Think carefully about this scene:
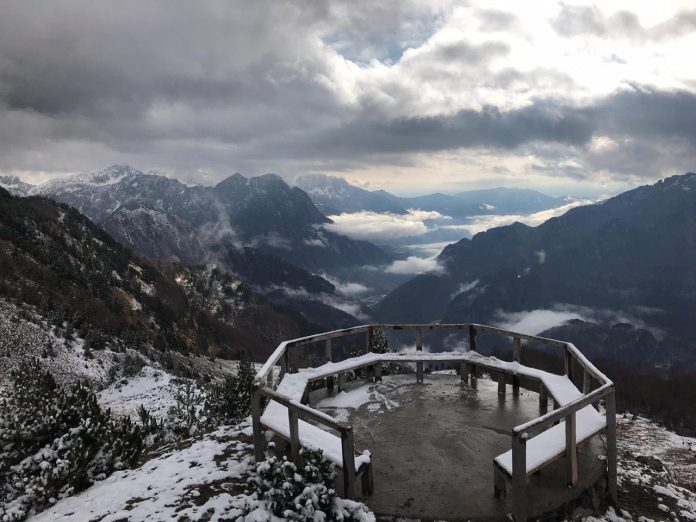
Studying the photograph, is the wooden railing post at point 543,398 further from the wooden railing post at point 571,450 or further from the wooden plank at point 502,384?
the wooden railing post at point 571,450

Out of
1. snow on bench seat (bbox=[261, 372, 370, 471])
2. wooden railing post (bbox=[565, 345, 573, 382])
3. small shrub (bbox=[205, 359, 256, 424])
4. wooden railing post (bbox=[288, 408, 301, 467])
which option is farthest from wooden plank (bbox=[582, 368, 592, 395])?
small shrub (bbox=[205, 359, 256, 424])

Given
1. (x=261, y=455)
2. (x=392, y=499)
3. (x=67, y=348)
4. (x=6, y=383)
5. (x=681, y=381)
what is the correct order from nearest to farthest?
(x=392, y=499)
(x=261, y=455)
(x=6, y=383)
(x=67, y=348)
(x=681, y=381)

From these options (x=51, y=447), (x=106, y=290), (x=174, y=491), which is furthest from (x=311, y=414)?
(x=106, y=290)

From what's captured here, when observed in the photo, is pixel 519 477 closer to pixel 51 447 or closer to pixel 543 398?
pixel 543 398

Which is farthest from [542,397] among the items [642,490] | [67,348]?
[67,348]

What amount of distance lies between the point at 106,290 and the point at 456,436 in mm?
76244

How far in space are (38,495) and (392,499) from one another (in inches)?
219

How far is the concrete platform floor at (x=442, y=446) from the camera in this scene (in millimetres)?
6922

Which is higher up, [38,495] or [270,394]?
[270,394]

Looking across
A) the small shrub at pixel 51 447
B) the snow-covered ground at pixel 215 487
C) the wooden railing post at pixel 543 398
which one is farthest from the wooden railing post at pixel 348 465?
the wooden railing post at pixel 543 398

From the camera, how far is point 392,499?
7.03 m

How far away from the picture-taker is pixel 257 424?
26.2ft

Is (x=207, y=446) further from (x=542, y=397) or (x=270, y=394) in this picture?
(x=542, y=397)

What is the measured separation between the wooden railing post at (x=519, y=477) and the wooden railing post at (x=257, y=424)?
392 centimetres
